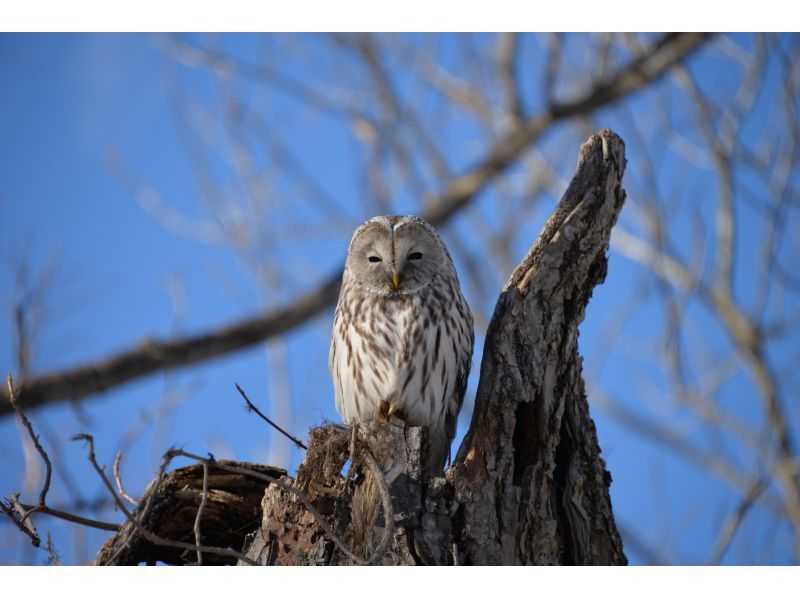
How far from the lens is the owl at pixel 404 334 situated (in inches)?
195

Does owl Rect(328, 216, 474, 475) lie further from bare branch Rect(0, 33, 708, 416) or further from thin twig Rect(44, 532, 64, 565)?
bare branch Rect(0, 33, 708, 416)

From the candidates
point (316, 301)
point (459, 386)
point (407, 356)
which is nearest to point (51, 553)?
point (407, 356)

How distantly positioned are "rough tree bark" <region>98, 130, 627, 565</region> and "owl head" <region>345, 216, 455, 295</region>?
0.90m

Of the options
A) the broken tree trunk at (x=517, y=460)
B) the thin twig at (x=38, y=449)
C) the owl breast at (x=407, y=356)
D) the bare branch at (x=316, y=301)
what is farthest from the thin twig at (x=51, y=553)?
the bare branch at (x=316, y=301)

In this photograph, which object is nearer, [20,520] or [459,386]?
[20,520]

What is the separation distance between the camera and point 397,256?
524 cm

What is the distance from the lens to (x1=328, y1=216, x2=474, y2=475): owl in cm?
494

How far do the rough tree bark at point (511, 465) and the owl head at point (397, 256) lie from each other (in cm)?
90

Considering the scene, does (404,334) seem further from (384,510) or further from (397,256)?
(384,510)

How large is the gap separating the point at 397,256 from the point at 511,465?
1.62 m

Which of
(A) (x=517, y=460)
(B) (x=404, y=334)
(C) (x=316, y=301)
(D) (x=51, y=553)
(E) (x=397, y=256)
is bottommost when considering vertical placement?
(D) (x=51, y=553)

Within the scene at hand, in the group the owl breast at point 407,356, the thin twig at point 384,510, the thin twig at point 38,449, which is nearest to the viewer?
the thin twig at point 384,510

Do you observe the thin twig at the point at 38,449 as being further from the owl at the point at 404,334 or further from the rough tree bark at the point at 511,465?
the owl at the point at 404,334

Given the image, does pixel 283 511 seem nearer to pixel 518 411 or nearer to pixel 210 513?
pixel 210 513
